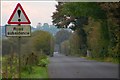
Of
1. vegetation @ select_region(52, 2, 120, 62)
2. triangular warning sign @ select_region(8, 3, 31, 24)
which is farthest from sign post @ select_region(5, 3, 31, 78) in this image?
vegetation @ select_region(52, 2, 120, 62)

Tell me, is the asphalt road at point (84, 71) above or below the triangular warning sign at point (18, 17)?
below

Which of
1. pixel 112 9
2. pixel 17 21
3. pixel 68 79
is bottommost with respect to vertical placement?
pixel 68 79

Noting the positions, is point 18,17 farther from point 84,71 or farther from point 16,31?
point 84,71

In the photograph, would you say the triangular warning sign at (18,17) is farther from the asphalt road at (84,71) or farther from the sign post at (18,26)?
the asphalt road at (84,71)

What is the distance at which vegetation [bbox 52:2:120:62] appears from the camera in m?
31.1

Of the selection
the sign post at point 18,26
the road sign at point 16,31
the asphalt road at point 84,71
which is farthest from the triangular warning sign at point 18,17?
the asphalt road at point 84,71

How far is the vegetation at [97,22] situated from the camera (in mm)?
31138

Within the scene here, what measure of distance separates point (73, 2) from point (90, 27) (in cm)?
3064

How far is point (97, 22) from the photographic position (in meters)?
51.3

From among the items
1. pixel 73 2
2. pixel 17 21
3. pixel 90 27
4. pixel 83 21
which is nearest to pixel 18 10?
pixel 17 21

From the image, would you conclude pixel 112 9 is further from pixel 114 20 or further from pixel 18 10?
pixel 18 10

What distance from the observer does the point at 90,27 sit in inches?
2432

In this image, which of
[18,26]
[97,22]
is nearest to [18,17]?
[18,26]

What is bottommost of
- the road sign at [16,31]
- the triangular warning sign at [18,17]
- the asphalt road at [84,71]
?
the asphalt road at [84,71]
